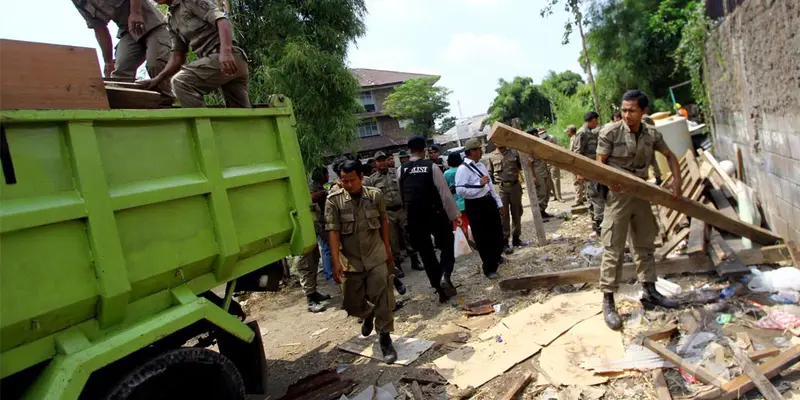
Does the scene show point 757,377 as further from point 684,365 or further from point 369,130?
point 369,130

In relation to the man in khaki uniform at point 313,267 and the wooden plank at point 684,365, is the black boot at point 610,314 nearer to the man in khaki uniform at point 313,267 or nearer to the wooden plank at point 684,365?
the wooden plank at point 684,365

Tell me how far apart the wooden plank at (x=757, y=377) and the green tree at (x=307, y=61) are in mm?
6519

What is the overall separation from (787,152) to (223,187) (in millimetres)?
4450

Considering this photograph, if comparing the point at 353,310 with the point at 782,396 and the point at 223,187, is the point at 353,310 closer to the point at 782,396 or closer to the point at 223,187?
the point at 223,187

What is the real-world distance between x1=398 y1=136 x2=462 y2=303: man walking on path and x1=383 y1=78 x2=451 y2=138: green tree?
25204 mm

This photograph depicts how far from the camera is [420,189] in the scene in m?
4.88

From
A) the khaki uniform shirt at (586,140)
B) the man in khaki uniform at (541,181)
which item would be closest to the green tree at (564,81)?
the man in khaki uniform at (541,181)

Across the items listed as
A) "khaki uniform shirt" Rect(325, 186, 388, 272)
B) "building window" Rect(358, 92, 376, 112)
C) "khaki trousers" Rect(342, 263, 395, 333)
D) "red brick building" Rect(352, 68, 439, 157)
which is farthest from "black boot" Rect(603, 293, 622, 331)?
"building window" Rect(358, 92, 376, 112)

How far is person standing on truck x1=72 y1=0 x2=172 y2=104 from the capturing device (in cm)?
380

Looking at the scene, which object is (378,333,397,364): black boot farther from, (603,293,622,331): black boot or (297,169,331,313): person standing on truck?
(297,169,331,313): person standing on truck

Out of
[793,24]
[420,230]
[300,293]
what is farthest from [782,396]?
[300,293]

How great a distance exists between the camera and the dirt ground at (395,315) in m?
3.83

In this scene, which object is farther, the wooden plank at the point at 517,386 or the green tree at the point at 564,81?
the green tree at the point at 564,81

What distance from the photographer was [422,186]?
4.88 m
